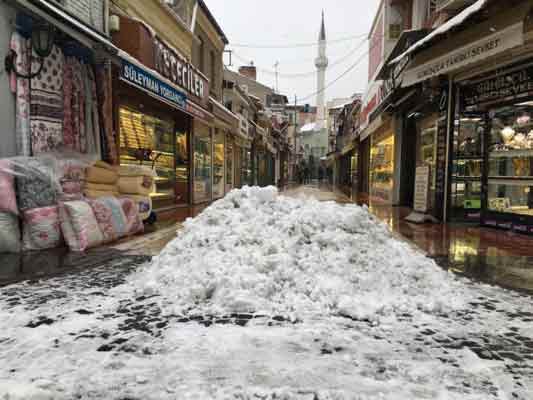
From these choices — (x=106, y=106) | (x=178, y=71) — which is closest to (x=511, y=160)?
(x=178, y=71)

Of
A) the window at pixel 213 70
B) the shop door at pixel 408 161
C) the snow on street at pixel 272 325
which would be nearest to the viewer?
the snow on street at pixel 272 325

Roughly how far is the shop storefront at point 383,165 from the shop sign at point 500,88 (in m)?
4.98

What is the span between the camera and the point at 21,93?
16.0ft

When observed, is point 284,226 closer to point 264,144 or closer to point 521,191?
point 521,191

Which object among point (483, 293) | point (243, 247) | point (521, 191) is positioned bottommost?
point (483, 293)

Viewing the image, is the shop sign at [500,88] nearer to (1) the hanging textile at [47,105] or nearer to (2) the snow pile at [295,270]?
(2) the snow pile at [295,270]

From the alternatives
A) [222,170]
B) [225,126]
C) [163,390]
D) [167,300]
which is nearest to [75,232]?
[167,300]

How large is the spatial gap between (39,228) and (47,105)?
8.05 feet

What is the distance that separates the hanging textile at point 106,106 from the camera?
21.3ft

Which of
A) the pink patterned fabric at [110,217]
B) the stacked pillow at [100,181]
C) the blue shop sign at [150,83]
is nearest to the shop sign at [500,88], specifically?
the blue shop sign at [150,83]

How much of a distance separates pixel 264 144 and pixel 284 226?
74.7ft

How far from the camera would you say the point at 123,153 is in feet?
24.9

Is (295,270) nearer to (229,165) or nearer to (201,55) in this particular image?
(201,55)

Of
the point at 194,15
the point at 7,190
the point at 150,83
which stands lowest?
the point at 7,190
